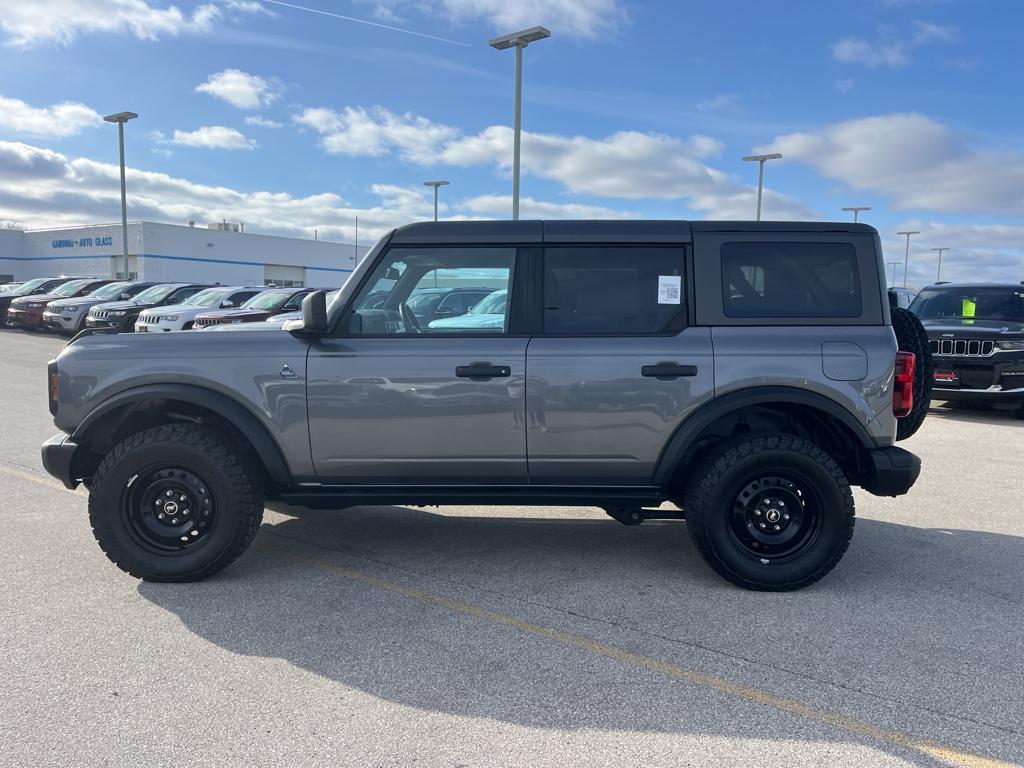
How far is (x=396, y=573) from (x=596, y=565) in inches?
45.3

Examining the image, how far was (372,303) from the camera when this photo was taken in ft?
14.4

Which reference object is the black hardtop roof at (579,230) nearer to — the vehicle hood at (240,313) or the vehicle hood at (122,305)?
the vehicle hood at (240,313)

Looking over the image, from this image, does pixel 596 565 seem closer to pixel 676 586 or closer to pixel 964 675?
pixel 676 586

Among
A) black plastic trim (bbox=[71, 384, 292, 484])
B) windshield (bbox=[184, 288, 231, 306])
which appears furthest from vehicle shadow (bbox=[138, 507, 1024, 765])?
windshield (bbox=[184, 288, 231, 306])

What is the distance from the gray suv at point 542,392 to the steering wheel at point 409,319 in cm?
2

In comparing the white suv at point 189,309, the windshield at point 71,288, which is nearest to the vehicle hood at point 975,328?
the white suv at point 189,309

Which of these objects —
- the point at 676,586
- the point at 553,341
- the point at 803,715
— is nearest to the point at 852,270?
the point at 553,341

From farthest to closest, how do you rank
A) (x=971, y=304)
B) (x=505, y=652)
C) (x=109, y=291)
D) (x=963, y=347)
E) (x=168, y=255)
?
(x=168, y=255), (x=109, y=291), (x=971, y=304), (x=963, y=347), (x=505, y=652)

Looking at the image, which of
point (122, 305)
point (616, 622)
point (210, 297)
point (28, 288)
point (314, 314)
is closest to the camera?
point (616, 622)

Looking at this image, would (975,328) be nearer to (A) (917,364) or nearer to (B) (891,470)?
(A) (917,364)

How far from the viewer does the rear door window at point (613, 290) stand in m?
4.36

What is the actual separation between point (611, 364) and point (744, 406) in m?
0.74

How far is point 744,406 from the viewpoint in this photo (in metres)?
4.27

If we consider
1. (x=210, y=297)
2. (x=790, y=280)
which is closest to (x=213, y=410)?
(x=790, y=280)
